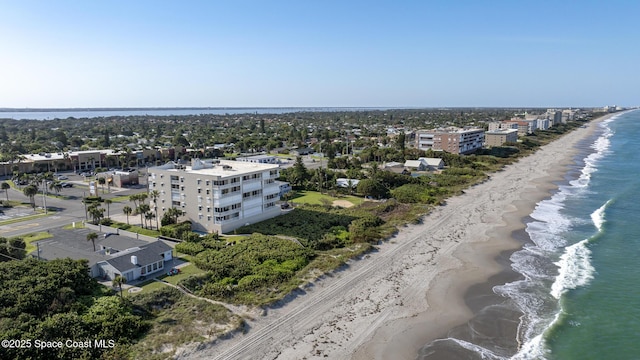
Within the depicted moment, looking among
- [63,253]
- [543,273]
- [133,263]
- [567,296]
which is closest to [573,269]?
[543,273]

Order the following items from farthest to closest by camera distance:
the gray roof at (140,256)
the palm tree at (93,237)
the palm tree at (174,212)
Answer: the palm tree at (174,212)
the palm tree at (93,237)
the gray roof at (140,256)

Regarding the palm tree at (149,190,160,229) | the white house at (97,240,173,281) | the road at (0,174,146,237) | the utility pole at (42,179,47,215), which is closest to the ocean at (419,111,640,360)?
the white house at (97,240,173,281)

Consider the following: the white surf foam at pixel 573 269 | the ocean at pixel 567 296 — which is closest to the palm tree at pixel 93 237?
the ocean at pixel 567 296

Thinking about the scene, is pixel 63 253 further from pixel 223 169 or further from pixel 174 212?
pixel 223 169

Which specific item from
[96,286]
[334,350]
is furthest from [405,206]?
[96,286]

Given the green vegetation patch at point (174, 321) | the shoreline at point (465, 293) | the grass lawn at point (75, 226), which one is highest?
the grass lawn at point (75, 226)

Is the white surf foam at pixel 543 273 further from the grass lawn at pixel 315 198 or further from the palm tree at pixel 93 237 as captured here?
the palm tree at pixel 93 237
